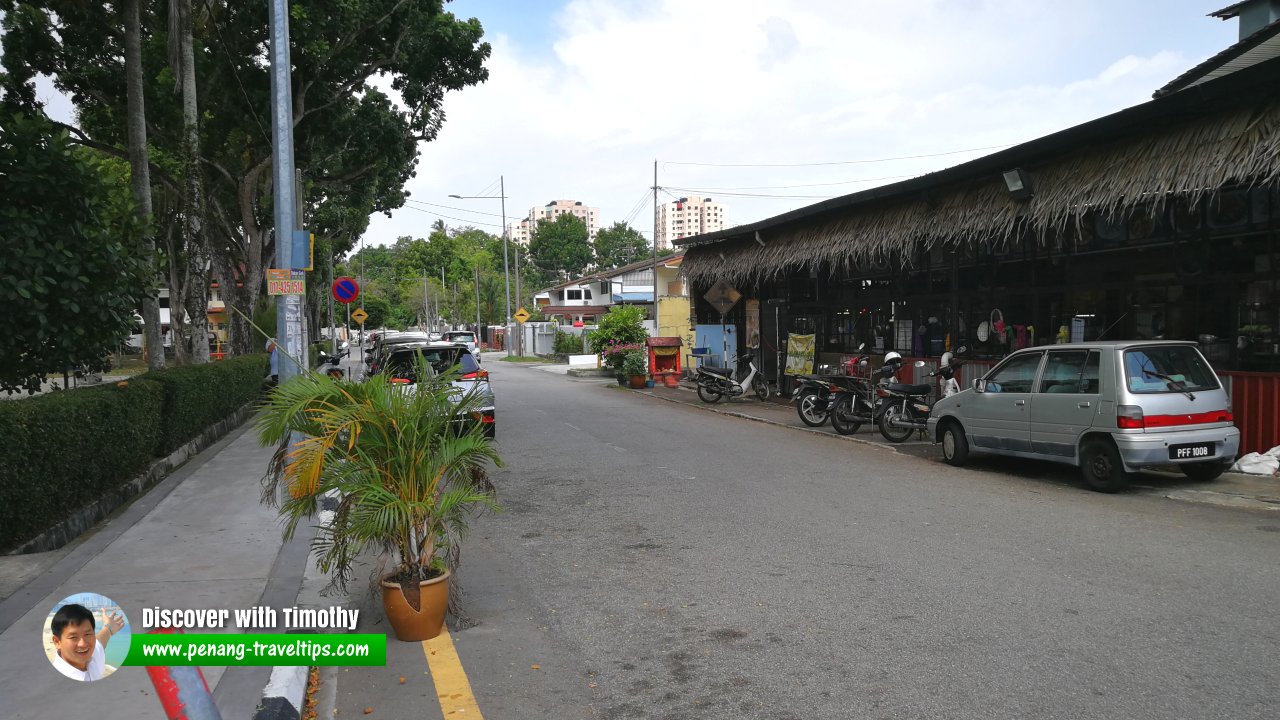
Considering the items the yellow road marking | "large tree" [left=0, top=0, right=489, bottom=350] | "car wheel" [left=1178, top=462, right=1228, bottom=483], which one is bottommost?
the yellow road marking

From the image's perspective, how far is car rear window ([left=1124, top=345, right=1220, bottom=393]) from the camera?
897 cm

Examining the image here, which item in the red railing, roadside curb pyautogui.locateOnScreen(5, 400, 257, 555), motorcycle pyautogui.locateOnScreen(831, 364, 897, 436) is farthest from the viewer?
motorcycle pyautogui.locateOnScreen(831, 364, 897, 436)

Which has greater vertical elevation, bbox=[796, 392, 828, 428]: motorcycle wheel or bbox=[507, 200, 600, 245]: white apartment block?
bbox=[507, 200, 600, 245]: white apartment block

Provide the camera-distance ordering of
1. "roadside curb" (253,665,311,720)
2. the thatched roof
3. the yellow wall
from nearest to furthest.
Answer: "roadside curb" (253,665,311,720)
the thatched roof
the yellow wall

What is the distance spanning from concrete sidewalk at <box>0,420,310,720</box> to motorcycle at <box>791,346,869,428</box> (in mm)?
9564

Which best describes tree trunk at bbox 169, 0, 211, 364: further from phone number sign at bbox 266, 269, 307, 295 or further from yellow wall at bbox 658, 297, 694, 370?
yellow wall at bbox 658, 297, 694, 370

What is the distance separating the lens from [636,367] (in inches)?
1030

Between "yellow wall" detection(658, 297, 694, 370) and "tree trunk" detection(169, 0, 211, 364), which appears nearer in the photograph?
"tree trunk" detection(169, 0, 211, 364)

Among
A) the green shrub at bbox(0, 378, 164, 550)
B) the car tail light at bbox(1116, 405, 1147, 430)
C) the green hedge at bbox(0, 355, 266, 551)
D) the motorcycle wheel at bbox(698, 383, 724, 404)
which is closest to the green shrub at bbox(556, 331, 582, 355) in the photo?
the motorcycle wheel at bbox(698, 383, 724, 404)

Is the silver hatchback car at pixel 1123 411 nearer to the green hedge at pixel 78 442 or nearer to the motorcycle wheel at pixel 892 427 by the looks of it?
the motorcycle wheel at pixel 892 427

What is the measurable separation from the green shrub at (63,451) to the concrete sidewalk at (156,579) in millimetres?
333

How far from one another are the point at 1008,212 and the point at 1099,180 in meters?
1.66

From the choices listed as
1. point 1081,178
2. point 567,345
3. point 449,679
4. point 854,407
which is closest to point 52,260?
point 449,679

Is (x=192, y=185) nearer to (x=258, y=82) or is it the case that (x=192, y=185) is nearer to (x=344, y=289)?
(x=344, y=289)
